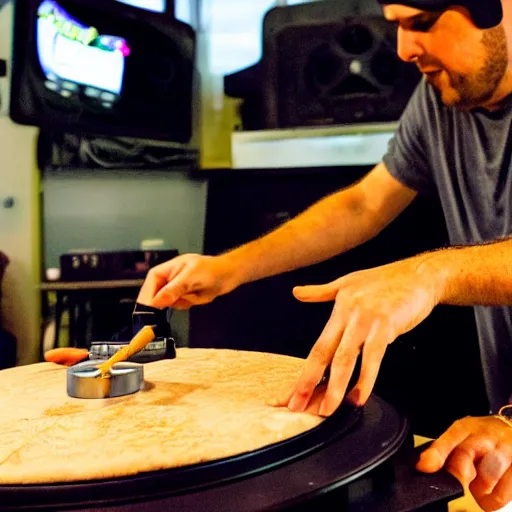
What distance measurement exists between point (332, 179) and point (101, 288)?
1.28 m

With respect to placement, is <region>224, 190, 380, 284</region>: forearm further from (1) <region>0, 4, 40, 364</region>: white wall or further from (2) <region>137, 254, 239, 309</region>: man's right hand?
(1) <region>0, 4, 40, 364</region>: white wall

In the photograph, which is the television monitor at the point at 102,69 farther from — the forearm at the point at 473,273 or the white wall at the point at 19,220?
the forearm at the point at 473,273

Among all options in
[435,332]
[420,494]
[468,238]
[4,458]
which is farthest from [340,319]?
[435,332]

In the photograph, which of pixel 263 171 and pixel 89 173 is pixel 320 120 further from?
pixel 89 173

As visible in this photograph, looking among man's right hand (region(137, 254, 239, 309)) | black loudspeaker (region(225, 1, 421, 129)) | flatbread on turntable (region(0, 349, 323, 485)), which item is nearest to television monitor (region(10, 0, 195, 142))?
black loudspeaker (region(225, 1, 421, 129))

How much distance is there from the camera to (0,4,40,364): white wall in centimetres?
310

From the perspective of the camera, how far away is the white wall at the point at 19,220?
10.2 feet

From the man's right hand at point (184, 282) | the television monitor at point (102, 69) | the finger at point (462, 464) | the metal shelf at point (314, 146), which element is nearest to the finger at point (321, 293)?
the finger at point (462, 464)

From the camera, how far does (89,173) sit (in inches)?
133

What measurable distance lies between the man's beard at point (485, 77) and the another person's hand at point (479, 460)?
2.78ft

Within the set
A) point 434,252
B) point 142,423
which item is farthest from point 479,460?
point 142,423

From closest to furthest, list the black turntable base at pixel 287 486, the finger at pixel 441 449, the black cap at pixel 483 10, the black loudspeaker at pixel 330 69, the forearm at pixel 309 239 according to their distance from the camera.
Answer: the black turntable base at pixel 287 486
the finger at pixel 441 449
the black cap at pixel 483 10
the forearm at pixel 309 239
the black loudspeaker at pixel 330 69

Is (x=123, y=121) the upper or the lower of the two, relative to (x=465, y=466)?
upper

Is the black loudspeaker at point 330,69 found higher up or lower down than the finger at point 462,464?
higher up
